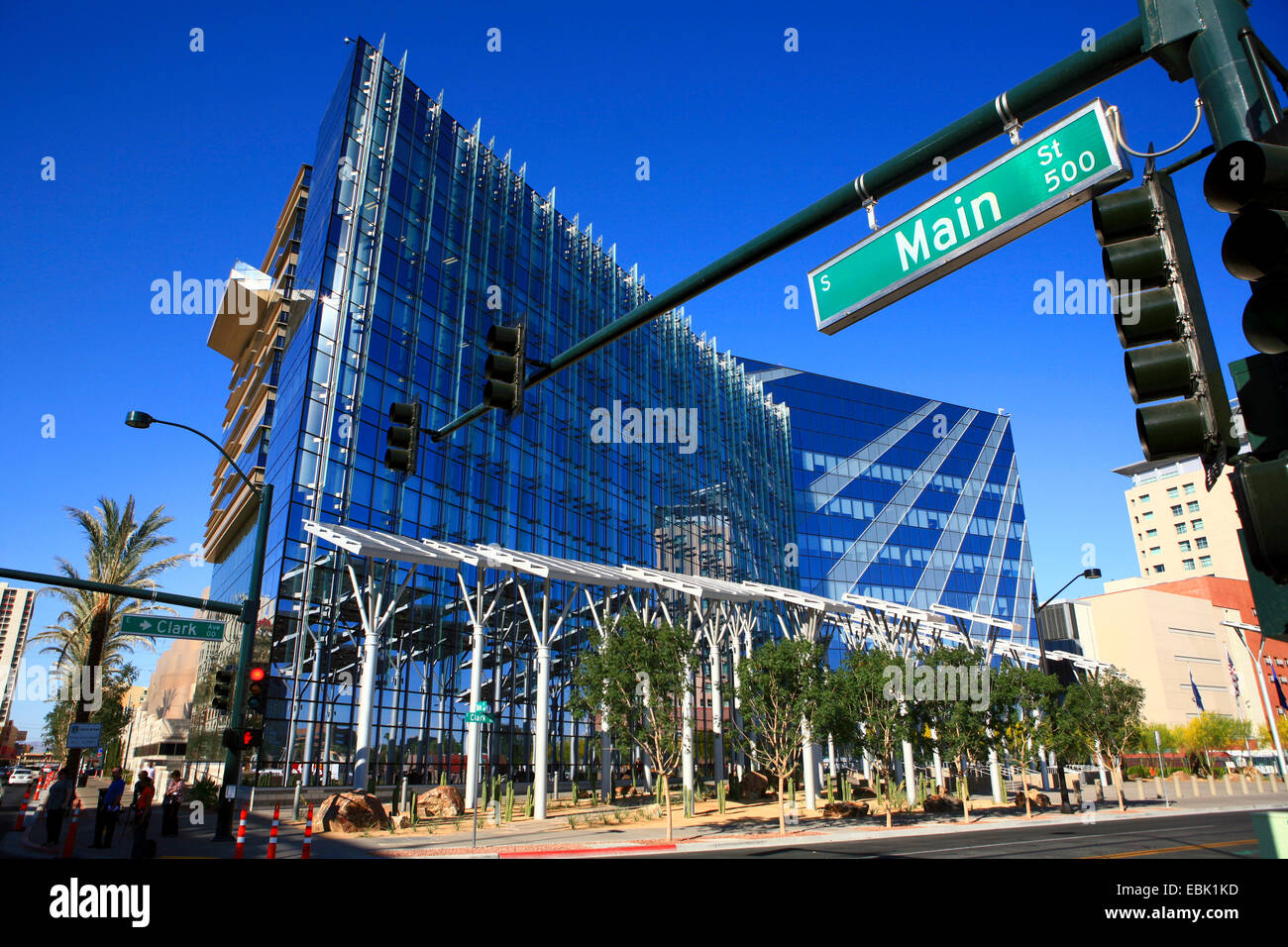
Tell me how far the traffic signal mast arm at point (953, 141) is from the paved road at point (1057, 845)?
36.2 feet

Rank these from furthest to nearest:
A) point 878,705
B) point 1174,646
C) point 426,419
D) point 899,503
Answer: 1. point 899,503
2. point 1174,646
3. point 426,419
4. point 878,705

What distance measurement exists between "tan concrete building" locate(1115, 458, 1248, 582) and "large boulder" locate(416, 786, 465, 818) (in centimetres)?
12084

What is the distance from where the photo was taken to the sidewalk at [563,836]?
58.5 feet

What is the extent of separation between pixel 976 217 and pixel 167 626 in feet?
64.5

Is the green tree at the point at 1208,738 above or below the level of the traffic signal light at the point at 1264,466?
below

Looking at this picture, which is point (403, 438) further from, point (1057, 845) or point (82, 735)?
point (82, 735)

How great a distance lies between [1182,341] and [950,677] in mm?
30837

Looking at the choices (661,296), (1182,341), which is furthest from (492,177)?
(1182,341)

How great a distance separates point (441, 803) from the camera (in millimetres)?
27344

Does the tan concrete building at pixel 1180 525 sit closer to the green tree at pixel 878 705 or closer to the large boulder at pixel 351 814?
the green tree at pixel 878 705

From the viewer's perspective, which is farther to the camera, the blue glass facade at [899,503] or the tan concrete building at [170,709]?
the blue glass facade at [899,503]

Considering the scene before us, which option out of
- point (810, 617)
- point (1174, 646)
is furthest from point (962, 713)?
point (1174, 646)

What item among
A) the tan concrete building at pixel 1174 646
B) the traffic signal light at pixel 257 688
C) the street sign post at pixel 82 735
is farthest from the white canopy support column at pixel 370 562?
the tan concrete building at pixel 1174 646

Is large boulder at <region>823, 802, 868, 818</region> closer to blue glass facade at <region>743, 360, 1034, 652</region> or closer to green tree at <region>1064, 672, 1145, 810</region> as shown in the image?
green tree at <region>1064, 672, 1145, 810</region>
